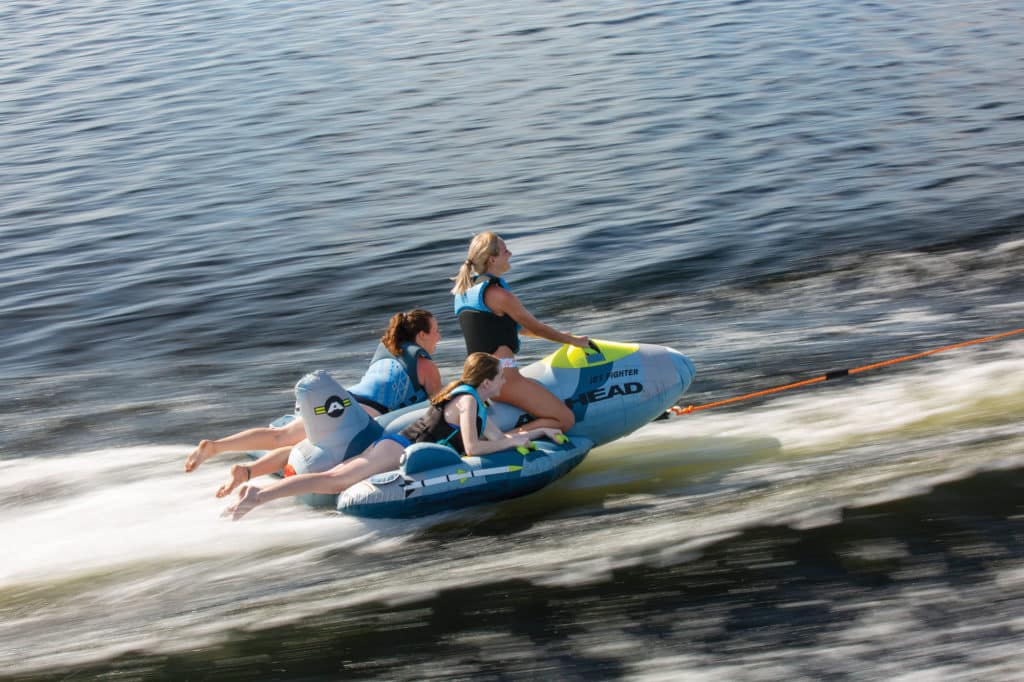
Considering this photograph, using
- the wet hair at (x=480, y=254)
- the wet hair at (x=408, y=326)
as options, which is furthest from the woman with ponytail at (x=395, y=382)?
the wet hair at (x=480, y=254)

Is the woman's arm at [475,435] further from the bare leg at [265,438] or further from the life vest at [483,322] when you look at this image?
the bare leg at [265,438]

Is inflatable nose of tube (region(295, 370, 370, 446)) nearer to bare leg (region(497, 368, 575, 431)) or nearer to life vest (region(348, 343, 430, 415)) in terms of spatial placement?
life vest (region(348, 343, 430, 415))

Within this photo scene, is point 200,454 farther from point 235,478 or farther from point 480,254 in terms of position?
point 480,254

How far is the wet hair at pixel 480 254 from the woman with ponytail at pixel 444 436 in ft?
1.82

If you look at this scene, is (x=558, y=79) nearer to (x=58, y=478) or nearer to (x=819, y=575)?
(x=58, y=478)

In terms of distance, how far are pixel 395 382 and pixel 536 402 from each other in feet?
3.21

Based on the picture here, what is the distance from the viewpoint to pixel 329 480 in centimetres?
727

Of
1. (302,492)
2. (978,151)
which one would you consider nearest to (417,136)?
(978,151)

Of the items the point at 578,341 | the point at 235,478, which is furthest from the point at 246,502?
the point at 578,341

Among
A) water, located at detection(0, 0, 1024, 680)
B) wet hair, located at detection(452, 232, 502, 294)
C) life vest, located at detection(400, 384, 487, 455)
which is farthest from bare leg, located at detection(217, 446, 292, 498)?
wet hair, located at detection(452, 232, 502, 294)

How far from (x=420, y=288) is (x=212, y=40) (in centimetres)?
→ 2068

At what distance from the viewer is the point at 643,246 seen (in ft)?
45.6

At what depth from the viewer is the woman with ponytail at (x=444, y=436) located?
7250 millimetres

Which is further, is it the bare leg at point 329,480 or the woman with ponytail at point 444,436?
→ the woman with ponytail at point 444,436
